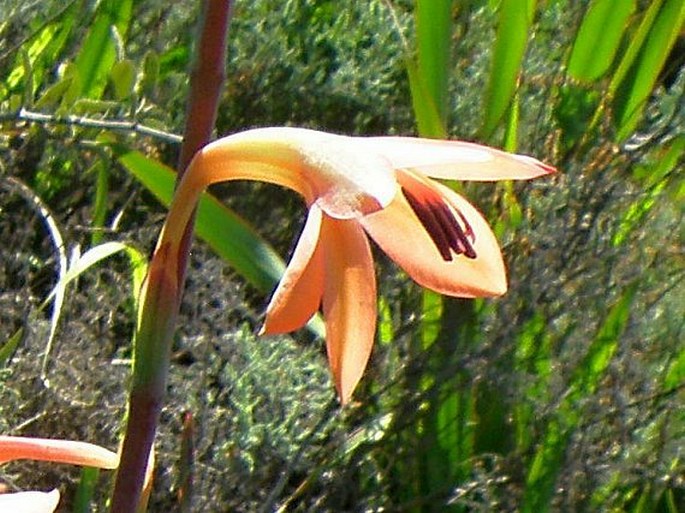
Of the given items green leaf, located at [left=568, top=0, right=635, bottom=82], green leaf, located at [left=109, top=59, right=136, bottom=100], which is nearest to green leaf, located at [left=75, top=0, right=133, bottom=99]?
green leaf, located at [left=109, top=59, right=136, bottom=100]

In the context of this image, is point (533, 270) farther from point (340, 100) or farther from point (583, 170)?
point (340, 100)

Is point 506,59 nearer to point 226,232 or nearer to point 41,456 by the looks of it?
point 226,232

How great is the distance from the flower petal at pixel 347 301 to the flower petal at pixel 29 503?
0.15 metres

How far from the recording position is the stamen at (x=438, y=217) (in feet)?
1.96

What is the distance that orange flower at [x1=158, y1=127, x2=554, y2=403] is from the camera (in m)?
0.56

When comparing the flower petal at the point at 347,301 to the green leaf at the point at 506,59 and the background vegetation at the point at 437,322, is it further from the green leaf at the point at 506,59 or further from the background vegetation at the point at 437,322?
the green leaf at the point at 506,59

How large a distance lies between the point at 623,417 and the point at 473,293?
50.2 inches

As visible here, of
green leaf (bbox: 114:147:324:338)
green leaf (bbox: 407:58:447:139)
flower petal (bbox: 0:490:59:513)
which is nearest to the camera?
flower petal (bbox: 0:490:59:513)

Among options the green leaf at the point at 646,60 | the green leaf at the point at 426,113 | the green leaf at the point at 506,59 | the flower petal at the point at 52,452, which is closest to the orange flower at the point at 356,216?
the flower petal at the point at 52,452

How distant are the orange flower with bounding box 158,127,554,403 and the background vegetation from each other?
0.99 m

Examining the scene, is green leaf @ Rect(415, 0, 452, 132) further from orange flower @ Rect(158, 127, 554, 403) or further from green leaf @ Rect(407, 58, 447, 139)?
orange flower @ Rect(158, 127, 554, 403)

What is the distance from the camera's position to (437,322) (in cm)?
180

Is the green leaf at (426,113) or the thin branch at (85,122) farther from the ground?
the green leaf at (426,113)

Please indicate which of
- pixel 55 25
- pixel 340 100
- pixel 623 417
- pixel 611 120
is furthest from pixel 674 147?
pixel 55 25
